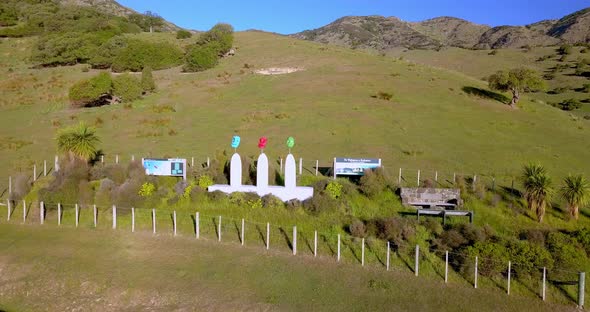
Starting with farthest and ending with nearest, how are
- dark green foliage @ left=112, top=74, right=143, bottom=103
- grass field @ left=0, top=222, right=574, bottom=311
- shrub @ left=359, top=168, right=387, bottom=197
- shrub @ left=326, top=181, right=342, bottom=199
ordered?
dark green foliage @ left=112, top=74, right=143, bottom=103, shrub @ left=359, top=168, right=387, bottom=197, shrub @ left=326, top=181, right=342, bottom=199, grass field @ left=0, top=222, right=574, bottom=311

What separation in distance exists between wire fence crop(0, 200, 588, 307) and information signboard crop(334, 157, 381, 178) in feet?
20.3

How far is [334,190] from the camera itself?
22.7 metres

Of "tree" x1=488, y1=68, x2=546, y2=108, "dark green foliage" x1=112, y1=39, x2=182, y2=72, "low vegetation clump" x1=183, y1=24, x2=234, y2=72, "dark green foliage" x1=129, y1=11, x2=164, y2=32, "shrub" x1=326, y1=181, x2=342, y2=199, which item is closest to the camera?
"shrub" x1=326, y1=181, x2=342, y2=199

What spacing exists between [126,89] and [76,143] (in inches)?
1159

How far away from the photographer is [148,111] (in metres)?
47.4

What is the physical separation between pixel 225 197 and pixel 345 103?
1075 inches

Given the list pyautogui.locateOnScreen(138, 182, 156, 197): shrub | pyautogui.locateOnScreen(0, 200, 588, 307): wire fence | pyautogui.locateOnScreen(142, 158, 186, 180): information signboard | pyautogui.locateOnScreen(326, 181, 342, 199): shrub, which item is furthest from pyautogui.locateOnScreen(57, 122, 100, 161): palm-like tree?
pyautogui.locateOnScreen(326, 181, 342, 199): shrub

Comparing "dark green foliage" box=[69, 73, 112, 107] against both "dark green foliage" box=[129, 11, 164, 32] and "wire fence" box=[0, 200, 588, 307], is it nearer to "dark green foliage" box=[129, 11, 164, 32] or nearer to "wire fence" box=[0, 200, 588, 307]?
"wire fence" box=[0, 200, 588, 307]

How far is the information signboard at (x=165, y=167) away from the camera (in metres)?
25.5

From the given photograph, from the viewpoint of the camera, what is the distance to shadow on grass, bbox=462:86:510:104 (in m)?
52.1

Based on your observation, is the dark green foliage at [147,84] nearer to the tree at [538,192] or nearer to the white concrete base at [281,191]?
the white concrete base at [281,191]

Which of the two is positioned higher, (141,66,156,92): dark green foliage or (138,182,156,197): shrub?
(141,66,156,92): dark green foliage

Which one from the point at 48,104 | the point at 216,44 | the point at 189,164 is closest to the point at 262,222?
the point at 189,164

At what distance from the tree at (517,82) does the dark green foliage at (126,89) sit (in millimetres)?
38859
